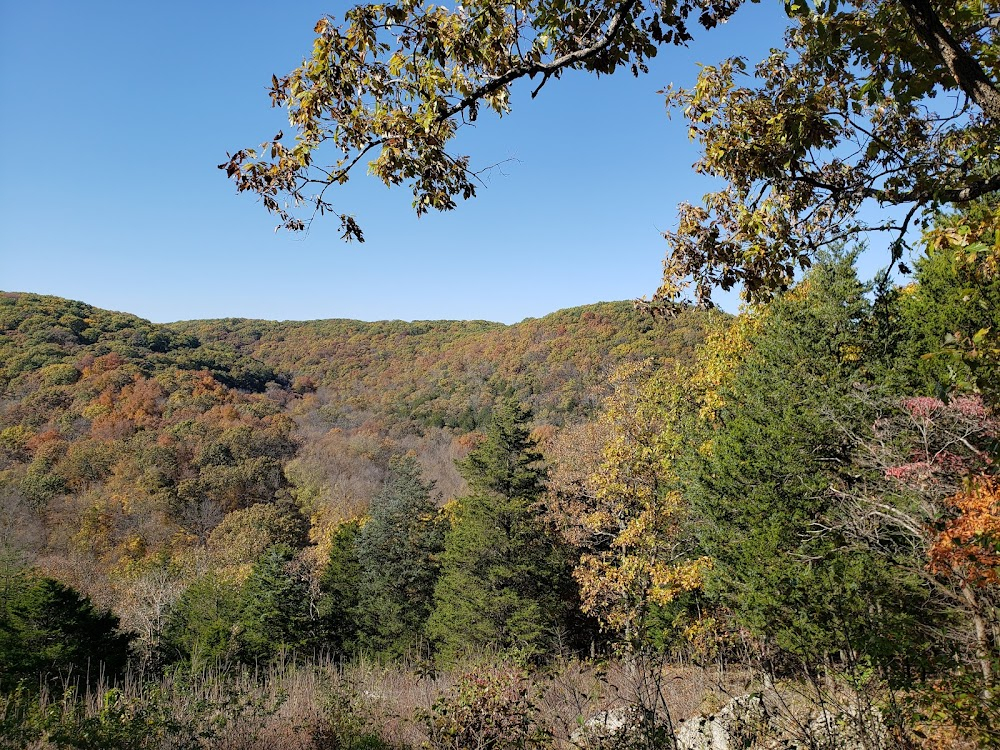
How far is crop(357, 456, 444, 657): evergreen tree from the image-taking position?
24328mm

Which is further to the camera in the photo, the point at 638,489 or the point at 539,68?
the point at 638,489

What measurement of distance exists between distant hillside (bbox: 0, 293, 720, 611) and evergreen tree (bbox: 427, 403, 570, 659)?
150 inches

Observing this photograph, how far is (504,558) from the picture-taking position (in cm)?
2034

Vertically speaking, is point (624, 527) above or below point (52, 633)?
above

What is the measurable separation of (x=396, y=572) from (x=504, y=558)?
7.32 m

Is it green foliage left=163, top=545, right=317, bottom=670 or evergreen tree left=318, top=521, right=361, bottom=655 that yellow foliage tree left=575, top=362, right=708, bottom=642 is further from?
evergreen tree left=318, top=521, right=361, bottom=655

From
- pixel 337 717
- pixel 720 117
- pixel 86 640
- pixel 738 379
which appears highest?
pixel 720 117

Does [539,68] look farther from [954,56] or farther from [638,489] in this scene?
[638,489]

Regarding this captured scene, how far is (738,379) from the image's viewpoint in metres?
13.5

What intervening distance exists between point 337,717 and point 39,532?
38307mm

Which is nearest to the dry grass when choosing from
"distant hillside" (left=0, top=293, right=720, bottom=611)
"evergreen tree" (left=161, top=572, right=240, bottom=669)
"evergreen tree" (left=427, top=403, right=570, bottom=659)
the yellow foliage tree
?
the yellow foliage tree

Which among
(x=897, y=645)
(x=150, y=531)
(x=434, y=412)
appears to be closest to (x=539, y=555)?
(x=897, y=645)

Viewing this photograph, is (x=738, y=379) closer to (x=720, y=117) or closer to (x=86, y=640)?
(x=720, y=117)

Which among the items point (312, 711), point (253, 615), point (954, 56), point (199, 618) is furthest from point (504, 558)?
point (954, 56)
